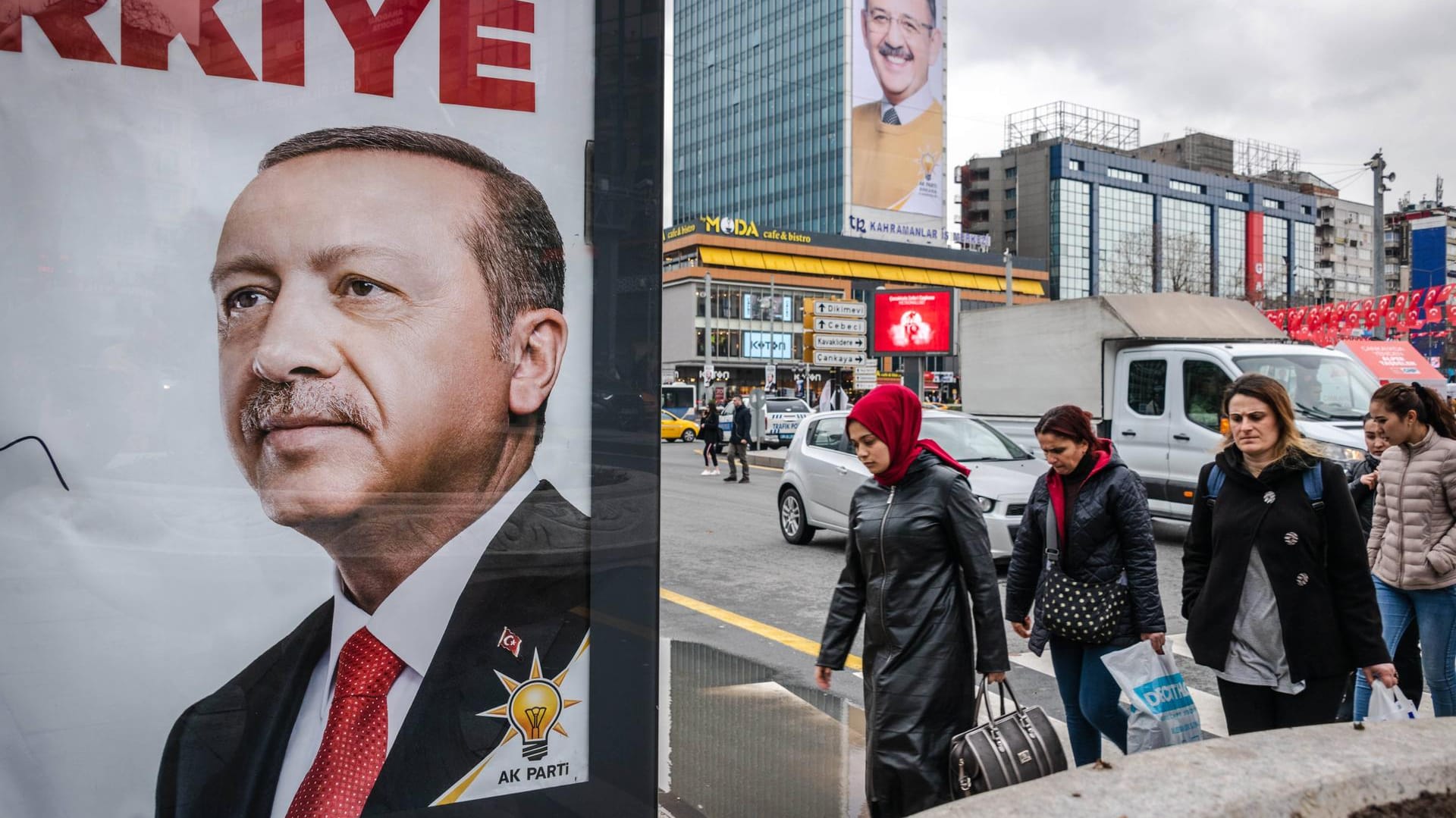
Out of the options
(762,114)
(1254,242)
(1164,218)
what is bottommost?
(1254,242)

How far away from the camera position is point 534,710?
2.80 meters

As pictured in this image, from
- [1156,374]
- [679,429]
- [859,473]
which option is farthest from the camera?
[679,429]

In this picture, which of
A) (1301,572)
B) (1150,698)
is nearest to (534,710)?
(1150,698)

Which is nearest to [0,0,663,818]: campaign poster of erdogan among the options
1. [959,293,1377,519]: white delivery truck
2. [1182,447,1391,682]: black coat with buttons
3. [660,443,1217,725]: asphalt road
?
[1182,447,1391,682]: black coat with buttons

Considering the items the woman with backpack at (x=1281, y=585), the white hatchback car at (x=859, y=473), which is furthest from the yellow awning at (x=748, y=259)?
the woman with backpack at (x=1281, y=585)

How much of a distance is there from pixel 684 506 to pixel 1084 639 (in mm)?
11396

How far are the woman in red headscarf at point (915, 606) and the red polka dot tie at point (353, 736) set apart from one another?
154 cm

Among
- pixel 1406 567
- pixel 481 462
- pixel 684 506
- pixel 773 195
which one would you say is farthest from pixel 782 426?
pixel 773 195

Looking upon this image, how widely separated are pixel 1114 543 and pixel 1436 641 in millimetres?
1770

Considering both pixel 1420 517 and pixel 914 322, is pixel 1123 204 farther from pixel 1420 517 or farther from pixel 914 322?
pixel 1420 517

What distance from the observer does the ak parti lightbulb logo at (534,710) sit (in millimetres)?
2777

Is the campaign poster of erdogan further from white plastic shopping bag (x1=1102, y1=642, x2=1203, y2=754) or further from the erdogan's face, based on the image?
white plastic shopping bag (x1=1102, y1=642, x2=1203, y2=754)

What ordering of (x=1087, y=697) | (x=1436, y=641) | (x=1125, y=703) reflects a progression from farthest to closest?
(x=1125, y=703) < (x=1436, y=641) < (x=1087, y=697)

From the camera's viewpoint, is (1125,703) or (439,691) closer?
(439,691)
